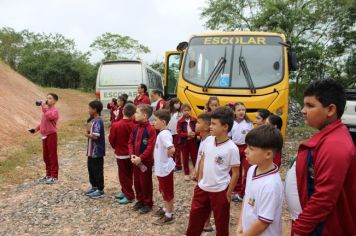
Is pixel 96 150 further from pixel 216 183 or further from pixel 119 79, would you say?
pixel 119 79

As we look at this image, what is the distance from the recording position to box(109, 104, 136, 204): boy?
554 cm

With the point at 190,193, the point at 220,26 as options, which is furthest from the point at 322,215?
the point at 220,26

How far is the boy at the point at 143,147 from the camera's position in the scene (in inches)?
195

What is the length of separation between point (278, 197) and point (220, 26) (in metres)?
21.0

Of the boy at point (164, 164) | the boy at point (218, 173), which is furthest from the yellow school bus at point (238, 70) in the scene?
the boy at point (218, 173)

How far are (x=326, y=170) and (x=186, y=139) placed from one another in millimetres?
5122

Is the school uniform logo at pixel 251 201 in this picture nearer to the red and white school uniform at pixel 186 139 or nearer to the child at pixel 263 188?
the child at pixel 263 188

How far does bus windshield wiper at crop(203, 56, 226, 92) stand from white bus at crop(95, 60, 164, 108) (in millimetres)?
6883

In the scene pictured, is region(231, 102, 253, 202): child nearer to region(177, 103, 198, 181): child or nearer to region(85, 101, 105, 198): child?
region(177, 103, 198, 181): child

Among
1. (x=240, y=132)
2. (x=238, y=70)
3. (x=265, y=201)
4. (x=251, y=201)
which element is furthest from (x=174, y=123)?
(x=265, y=201)

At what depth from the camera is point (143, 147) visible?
5012mm

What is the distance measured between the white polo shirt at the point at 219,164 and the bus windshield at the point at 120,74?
11.1m

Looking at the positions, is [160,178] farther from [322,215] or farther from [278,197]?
[322,215]

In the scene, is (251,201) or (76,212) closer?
(251,201)
